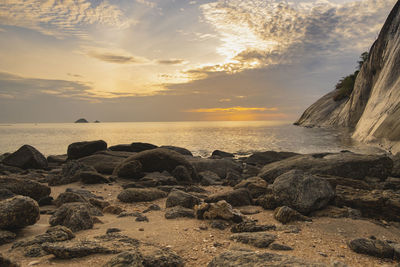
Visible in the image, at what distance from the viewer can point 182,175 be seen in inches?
420

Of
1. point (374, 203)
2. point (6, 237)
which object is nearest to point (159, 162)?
point (6, 237)

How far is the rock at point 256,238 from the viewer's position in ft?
13.1

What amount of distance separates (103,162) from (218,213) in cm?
914

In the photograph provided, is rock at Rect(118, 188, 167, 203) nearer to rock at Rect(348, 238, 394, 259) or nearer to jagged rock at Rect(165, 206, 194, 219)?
jagged rock at Rect(165, 206, 194, 219)

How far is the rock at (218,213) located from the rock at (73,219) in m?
2.17

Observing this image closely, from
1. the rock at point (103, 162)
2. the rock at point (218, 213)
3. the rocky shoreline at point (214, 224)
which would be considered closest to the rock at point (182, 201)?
the rocky shoreline at point (214, 224)

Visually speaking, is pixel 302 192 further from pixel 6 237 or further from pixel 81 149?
pixel 81 149

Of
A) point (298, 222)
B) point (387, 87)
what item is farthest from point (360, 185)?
point (387, 87)

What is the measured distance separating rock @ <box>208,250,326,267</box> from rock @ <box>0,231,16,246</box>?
10.7 ft

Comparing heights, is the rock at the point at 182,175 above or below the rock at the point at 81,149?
below

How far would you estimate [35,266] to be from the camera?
10.4ft

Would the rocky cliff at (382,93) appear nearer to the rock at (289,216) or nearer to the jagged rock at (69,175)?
the rock at (289,216)

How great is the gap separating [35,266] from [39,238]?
774 millimetres

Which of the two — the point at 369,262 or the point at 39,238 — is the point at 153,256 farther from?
the point at 369,262
